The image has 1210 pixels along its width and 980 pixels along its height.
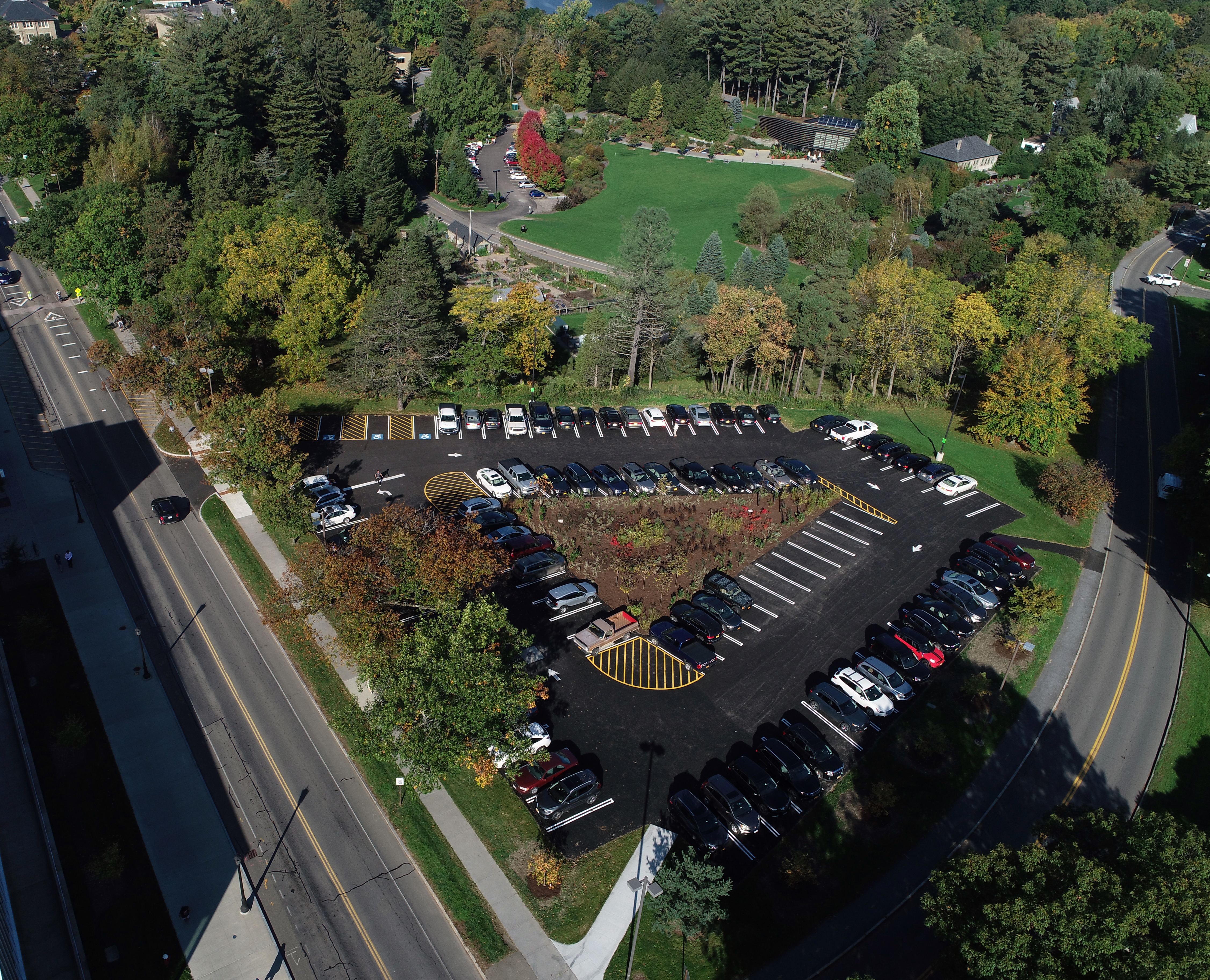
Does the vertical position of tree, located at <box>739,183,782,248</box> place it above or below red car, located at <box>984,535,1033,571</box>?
above

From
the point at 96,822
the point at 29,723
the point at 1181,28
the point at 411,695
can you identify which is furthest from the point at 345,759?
the point at 1181,28

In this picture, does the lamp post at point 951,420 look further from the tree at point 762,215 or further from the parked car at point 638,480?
the tree at point 762,215

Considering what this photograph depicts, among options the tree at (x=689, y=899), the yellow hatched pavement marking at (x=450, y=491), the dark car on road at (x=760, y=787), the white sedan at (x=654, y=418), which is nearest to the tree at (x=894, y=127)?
the white sedan at (x=654, y=418)

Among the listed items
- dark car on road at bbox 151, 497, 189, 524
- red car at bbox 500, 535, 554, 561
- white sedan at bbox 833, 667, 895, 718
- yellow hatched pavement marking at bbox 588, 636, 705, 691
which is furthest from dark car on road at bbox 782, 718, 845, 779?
dark car on road at bbox 151, 497, 189, 524

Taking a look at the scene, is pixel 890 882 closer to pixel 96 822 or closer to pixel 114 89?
pixel 96 822

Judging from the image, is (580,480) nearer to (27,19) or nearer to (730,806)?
(730,806)

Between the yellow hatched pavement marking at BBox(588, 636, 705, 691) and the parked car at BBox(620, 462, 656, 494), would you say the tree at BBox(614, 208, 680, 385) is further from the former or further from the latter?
the yellow hatched pavement marking at BBox(588, 636, 705, 691)
